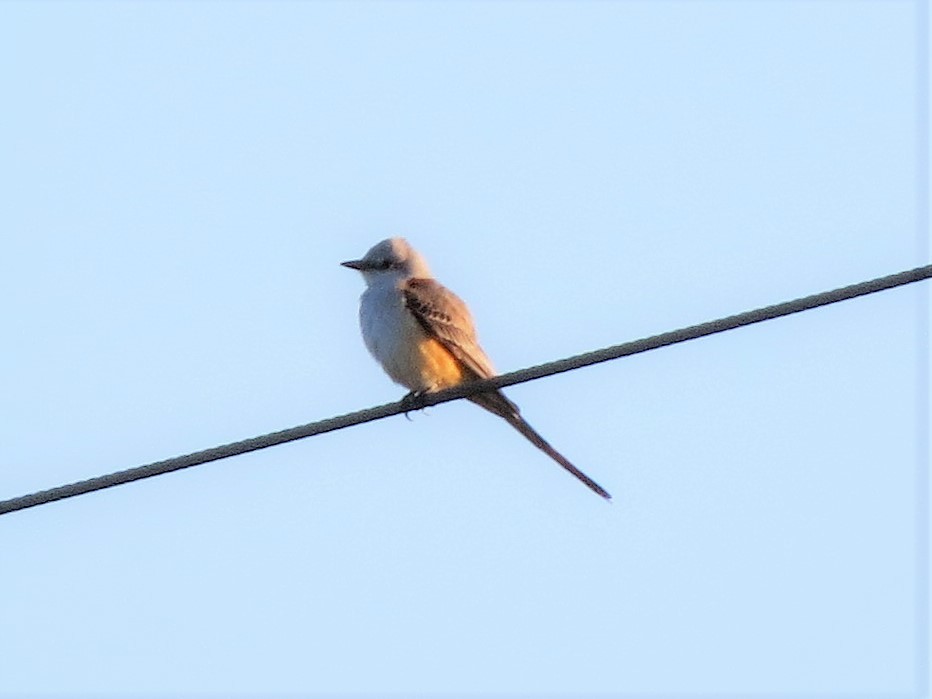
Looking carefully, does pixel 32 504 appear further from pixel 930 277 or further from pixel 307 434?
pixel 930 277

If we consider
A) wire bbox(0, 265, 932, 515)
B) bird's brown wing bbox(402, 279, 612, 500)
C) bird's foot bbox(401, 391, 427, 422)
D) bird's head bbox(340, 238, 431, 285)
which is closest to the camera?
wire bbox(0, 265, 932, 515)

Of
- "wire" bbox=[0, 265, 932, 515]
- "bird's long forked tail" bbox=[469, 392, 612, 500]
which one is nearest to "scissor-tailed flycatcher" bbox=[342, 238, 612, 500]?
"bird's long forked tail" bbox=[469, 392, 612, 500]

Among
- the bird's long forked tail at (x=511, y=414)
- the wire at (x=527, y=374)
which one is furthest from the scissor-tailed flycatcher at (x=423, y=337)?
the wire at (x=527, y=374)

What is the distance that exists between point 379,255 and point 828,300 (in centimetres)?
476

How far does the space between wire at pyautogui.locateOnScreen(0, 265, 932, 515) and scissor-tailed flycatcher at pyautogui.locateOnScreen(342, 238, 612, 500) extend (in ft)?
8.46

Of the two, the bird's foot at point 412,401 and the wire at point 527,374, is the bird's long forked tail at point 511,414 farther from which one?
the wire at point 527,374

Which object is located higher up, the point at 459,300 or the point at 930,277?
the point at 459,300

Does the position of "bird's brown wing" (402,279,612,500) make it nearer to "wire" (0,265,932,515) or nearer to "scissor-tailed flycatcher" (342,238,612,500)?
"scissor-tailed flycatcher" (342,238,612,500)

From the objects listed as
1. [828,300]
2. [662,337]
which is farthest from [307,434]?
[828,300]

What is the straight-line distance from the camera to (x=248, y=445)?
6.74 m

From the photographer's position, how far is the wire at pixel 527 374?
20.4 ft

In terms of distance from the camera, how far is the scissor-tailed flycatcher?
32.1ft

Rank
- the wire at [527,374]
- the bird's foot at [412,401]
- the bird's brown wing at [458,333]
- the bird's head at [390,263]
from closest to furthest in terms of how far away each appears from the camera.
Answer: the wire at [527,374] → the bird's foot at [412,401] → the bird's brown wing at [458,333] → the bird's head at [390,263]

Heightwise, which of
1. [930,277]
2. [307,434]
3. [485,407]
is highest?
[485,407]
